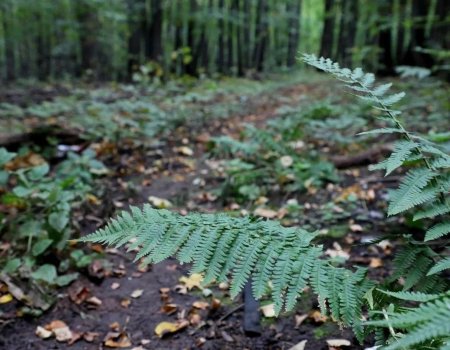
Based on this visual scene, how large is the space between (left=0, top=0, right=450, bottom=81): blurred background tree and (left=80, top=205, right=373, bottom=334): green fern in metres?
3.28

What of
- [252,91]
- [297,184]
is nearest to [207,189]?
[297,184]

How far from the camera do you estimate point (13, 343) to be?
2281 mm

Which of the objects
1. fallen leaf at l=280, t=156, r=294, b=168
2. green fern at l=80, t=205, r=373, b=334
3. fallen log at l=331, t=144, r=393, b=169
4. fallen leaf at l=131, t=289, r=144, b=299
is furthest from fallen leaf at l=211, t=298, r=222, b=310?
fallen log at l=331, t=144, r=393, b=169

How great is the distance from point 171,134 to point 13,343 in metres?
4.40

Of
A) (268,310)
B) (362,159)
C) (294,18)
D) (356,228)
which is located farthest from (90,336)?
(294,18)

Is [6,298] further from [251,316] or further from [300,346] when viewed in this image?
[300,346]

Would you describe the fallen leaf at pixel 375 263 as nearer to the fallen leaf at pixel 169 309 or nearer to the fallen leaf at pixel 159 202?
the fallen leaf at pixel 169 309

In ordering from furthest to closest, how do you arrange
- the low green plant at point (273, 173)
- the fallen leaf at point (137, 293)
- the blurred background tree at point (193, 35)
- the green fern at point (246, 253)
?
the blurred background tree at point (193, 35), the low green plant at point (273, 173), the fallen leaf at point (137, 293), the green fern at point (246, 253)

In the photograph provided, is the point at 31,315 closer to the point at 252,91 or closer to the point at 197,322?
the point at 197,322

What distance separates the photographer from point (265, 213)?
357cm

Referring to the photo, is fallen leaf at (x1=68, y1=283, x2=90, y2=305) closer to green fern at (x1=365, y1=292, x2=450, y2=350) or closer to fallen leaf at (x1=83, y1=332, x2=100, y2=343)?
fallen leaf at (x1=83, y1=332, x2=100, y2=343)

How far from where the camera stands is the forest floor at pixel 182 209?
2.34 m

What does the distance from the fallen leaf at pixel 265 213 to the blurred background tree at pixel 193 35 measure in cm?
222

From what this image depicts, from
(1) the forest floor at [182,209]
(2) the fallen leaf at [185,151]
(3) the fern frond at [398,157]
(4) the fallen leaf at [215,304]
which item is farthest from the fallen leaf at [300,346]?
(2) the fallen leaf at [185,151]
